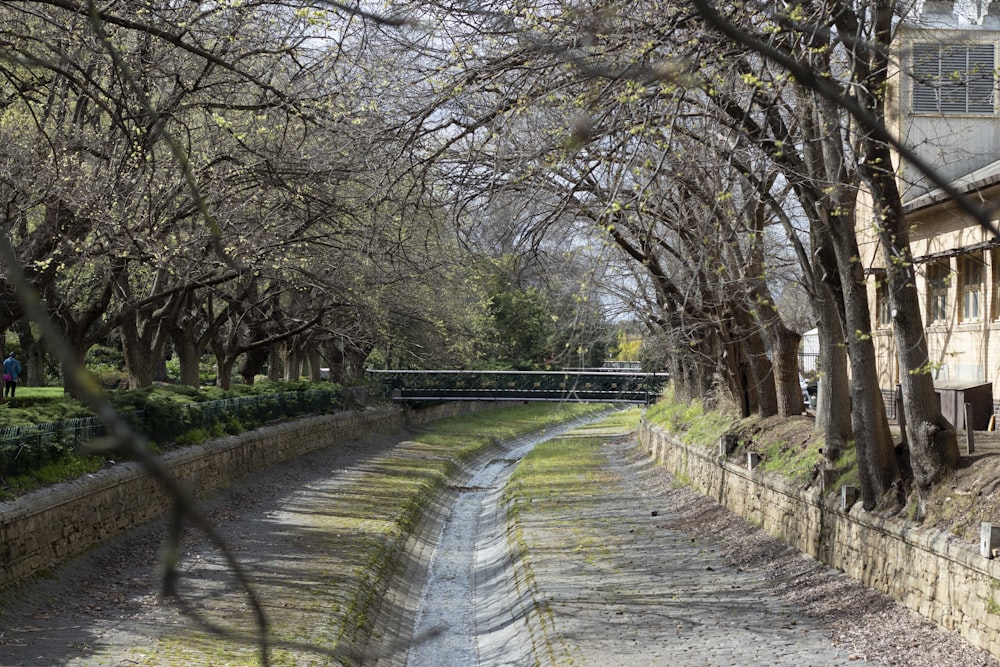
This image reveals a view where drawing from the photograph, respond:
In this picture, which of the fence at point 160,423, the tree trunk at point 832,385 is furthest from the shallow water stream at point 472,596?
the fence at point 160,423

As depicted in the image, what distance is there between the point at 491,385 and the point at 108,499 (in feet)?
116

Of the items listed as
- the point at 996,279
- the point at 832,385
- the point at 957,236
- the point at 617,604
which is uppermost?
the point at 957,236

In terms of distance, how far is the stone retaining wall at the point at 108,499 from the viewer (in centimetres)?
1312

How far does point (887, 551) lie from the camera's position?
495 inches

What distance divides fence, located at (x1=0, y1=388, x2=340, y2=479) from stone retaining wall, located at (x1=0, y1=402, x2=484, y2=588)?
1.57 ft

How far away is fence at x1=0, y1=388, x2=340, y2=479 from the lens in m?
14.0

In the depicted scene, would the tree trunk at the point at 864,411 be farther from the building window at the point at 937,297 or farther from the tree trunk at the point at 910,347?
the building window at the point at 937,297

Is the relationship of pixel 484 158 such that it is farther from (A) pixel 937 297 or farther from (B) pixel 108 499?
(A) pixel 937 297

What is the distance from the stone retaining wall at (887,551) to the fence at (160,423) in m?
8.27

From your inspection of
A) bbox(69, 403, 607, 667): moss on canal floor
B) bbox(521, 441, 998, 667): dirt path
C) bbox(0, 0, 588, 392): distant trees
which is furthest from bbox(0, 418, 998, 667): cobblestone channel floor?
bbox(0, 0, 588, 392): distant trees

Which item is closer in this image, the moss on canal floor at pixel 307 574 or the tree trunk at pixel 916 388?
the moss on canal floor at pixel 307 574

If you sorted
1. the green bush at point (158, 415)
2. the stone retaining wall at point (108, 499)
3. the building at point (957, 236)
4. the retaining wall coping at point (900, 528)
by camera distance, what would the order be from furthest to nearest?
the building at point (957, 236)
the green bush at point (158, 415)
the stone retaining wall at point (108, 499)
the retaining wall coping at point (900, 528)

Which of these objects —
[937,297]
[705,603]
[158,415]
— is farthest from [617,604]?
[937,297]

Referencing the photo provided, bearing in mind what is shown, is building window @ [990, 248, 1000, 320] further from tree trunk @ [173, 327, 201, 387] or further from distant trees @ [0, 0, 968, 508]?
tree trunk @ [173, 327, 201, 387]
